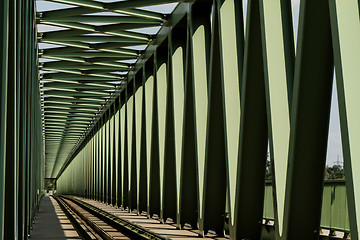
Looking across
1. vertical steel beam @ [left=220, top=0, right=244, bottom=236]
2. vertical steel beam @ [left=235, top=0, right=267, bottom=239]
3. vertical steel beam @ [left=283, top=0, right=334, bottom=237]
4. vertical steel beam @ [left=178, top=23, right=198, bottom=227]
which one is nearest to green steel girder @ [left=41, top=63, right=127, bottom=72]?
vertical steel beam @ [left=178, top=23, right=198, bottom=227]

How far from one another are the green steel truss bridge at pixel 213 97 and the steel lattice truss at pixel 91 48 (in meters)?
0.05

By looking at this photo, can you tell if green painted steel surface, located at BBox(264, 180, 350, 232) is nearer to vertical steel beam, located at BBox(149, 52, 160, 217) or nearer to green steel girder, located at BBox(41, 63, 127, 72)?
vertical steel beam, located at BBox(149, 52, 160, 217)

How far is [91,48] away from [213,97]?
27.3 feet

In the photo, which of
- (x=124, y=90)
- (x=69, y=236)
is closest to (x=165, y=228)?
(x=69, y=236)

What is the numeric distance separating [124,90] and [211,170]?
50.7 ft

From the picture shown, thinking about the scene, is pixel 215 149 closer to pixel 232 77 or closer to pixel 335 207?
pixel 232 77

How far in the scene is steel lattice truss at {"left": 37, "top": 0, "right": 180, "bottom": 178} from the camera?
15.7 metres

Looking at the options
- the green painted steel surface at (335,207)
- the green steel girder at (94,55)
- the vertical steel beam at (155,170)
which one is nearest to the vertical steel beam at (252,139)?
the green painted steel surface at (335,207)

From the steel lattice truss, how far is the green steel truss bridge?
0.05 metres

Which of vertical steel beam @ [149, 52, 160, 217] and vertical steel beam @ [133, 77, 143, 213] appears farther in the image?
vertical steel beam @ [133, 77, 143, 213]

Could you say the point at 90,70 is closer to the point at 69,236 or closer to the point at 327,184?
the point at 69,236

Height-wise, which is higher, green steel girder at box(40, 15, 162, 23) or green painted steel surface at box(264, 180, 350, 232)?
green steel girder at box(40, 15, 162, 23)

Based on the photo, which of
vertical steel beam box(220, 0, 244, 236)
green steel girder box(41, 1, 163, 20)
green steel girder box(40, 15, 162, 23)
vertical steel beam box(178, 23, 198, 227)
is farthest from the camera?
green steel girder box(40, 15, 162, 23)

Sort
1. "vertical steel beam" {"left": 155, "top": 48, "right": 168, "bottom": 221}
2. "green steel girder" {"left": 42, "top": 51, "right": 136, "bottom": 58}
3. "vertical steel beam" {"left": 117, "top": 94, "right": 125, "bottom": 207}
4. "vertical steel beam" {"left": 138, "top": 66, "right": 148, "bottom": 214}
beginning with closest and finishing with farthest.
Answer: "vertical steel beam" {"left": 155, "top": 48, "right": 168, "bottom": 221}
"green steel girder" {"left": 42, "top": 51, "right": 136, "bottom": 58}
"vertical steel beam" {"left": 138, "top": 66, "right": 148, "bottom": 214}
"vertical steel beam" {"left": 117, "top": 94, "right": 125, "bottom": 207}
